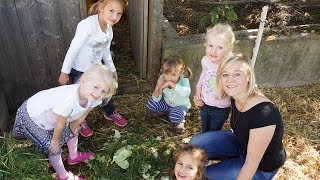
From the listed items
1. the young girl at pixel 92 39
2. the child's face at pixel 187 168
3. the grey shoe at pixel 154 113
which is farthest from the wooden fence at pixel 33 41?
the child's face at pixel 187 168

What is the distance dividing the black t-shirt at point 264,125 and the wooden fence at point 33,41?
5.23 ft

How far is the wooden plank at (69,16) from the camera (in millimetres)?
3186

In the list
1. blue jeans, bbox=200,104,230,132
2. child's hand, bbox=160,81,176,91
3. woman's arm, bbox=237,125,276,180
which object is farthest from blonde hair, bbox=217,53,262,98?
child's hand, bbox=160,81,176,91

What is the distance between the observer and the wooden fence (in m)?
3.14

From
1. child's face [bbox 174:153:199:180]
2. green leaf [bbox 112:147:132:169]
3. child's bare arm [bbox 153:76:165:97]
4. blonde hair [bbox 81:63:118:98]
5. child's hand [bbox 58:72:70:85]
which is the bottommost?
green leaf [bbox 112:147:132:169]

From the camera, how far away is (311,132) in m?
3.86

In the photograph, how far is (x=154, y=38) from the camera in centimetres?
359

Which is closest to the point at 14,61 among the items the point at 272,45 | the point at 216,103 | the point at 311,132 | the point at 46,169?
the point at 46,169

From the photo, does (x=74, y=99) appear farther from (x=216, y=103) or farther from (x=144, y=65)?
(x=144, y=65)

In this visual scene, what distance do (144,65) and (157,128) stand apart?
662mm

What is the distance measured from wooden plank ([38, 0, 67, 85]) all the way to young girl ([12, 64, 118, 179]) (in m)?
0.76

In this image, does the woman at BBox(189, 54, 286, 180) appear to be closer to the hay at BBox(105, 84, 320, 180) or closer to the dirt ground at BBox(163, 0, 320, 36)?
the hay at BBox(105, 84, 320, 180)

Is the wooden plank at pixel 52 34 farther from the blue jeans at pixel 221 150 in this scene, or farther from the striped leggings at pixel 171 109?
the blue jeans at pixel 221 150

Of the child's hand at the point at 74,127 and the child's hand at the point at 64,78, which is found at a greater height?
the child's hand at the point at 64,78
